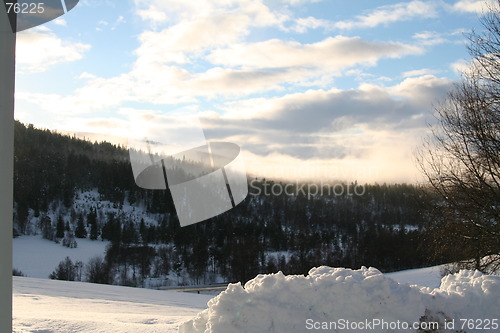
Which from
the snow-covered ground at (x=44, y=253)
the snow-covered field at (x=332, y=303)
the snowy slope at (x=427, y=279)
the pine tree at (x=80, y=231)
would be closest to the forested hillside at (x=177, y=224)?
the pine tree at (x=80, y=231)

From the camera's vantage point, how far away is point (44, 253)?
85.2 meters

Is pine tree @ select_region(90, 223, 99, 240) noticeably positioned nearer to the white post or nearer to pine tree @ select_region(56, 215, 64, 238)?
pine tree @ select_region(56, 215, 64, 238)

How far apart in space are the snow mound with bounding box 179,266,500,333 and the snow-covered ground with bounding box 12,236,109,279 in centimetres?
7652

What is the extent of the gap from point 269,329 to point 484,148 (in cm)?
1141

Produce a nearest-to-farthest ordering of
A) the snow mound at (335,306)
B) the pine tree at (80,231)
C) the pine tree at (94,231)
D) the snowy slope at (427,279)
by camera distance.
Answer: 1. the snow mound at (335,306)
2. the snowy slope at (427,279)
3. the pine tree at (80,231)
4. the pine tree at (94,231)

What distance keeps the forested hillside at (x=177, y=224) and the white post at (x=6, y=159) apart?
6514cm

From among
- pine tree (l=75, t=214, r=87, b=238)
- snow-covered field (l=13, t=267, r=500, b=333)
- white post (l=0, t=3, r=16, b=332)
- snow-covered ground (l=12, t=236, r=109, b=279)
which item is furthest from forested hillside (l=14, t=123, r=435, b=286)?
white post (l=0, t=3, r=16, b=332)

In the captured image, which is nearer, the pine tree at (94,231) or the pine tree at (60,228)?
the pine tree at (60,228)

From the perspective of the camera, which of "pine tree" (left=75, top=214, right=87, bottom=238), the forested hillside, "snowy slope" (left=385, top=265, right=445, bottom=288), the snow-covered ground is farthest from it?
"pine tree" (left=75, top=214, right=87, bottom=238)

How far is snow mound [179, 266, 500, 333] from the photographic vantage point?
151 inches

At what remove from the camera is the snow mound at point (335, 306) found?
3.83m

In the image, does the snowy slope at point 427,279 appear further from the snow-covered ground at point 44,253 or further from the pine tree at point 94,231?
the pine tree at point 94,231

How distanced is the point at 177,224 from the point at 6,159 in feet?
327

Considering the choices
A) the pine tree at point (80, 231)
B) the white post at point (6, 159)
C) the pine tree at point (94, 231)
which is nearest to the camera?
the white post at point (6, 159)
